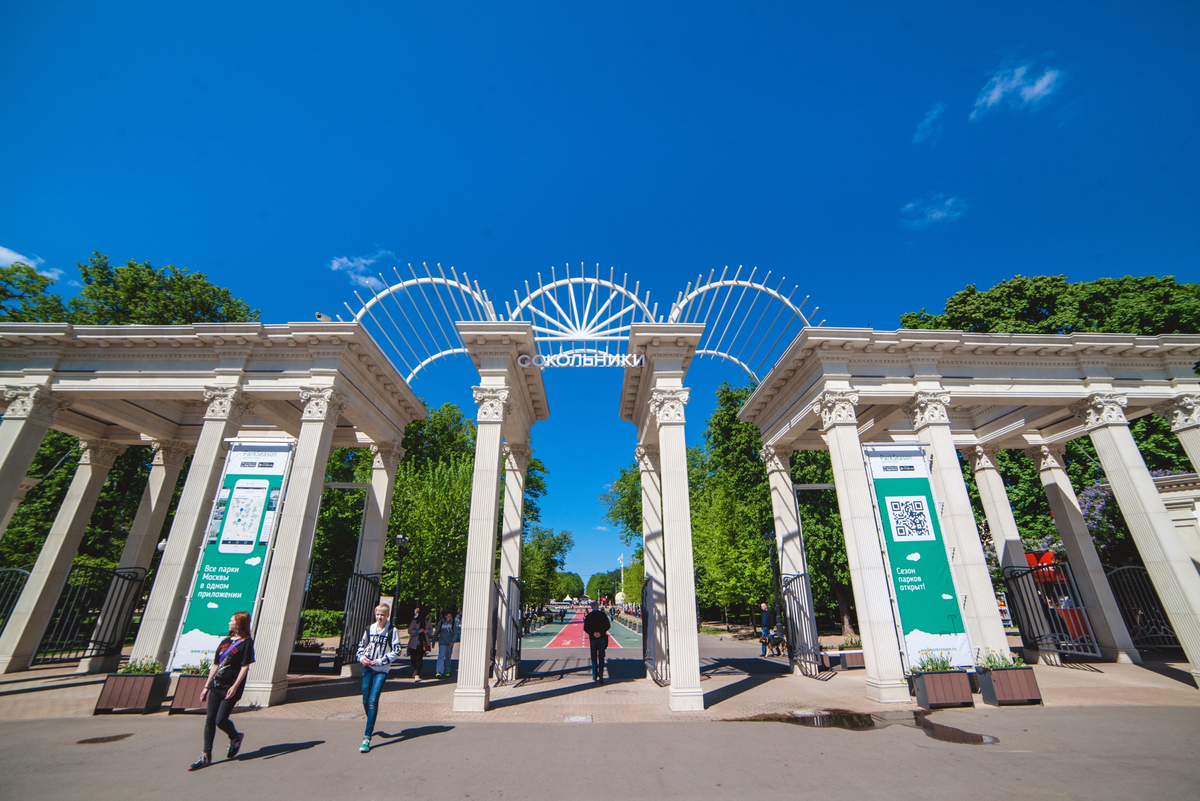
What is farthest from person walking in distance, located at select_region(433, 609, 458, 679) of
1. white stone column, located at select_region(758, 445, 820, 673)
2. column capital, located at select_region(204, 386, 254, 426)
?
white stone column, located at select_region(758, 445, 820, 673)

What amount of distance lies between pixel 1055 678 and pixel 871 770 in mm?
11612

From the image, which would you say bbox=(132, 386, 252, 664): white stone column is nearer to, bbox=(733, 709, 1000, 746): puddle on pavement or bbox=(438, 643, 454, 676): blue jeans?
bbox=(438, 643, 454, 676): blue jeans

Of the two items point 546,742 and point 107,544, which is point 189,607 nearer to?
point 546,742

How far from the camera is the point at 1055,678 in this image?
42.5ft

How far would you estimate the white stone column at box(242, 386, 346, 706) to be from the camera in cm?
1034

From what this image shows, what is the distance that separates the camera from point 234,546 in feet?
36.6

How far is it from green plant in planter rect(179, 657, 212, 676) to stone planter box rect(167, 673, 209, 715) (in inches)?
3.7

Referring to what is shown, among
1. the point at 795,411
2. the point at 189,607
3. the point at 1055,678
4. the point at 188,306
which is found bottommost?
the point at 1055,678

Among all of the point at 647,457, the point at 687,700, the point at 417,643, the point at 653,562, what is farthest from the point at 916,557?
the point at 417,643

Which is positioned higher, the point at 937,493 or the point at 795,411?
the point at 795,411

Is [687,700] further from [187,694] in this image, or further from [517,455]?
[187,694]

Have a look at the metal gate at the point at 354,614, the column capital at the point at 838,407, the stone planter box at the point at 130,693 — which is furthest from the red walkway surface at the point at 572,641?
the stone planter box at the point at 130,693

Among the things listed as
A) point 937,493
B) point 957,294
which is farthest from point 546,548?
point 937,493

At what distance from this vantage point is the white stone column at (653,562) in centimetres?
1341
